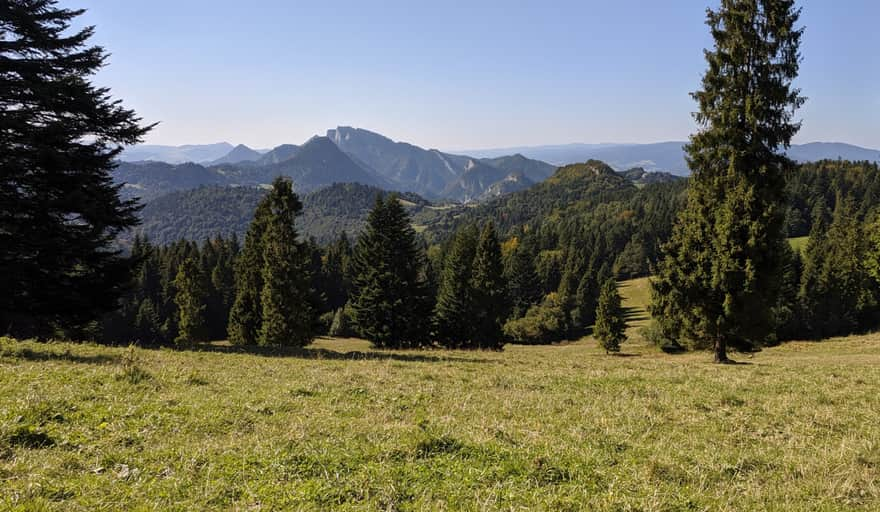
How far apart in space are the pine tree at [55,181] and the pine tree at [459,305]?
32.9m

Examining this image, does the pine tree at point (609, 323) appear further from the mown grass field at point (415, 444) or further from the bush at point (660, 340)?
the mown grass field at point (415, 444)

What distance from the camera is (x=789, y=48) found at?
2098 centimetres

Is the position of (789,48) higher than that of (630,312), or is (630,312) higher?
(789,48)

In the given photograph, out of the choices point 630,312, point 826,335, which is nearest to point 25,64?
point 826,335

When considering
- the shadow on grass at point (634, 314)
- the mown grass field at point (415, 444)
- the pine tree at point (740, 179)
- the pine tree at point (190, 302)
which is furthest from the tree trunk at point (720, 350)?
the shadow on grass at point (634, 314)

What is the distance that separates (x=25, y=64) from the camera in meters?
19.6

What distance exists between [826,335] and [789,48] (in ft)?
222

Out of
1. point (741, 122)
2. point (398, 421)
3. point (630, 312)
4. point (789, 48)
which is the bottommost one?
point (630, 312)

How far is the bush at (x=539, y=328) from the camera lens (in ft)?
305

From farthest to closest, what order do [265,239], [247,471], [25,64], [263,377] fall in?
[265,239] → [25,64] → [263,377] → [247,471]

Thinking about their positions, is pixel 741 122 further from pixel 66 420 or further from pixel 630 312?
pixel 630 312

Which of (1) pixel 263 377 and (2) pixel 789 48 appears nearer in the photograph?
(1) pixel 263 377

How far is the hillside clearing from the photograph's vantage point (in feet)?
17.3

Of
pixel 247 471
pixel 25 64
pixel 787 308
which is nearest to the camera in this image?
pixel 247 471
